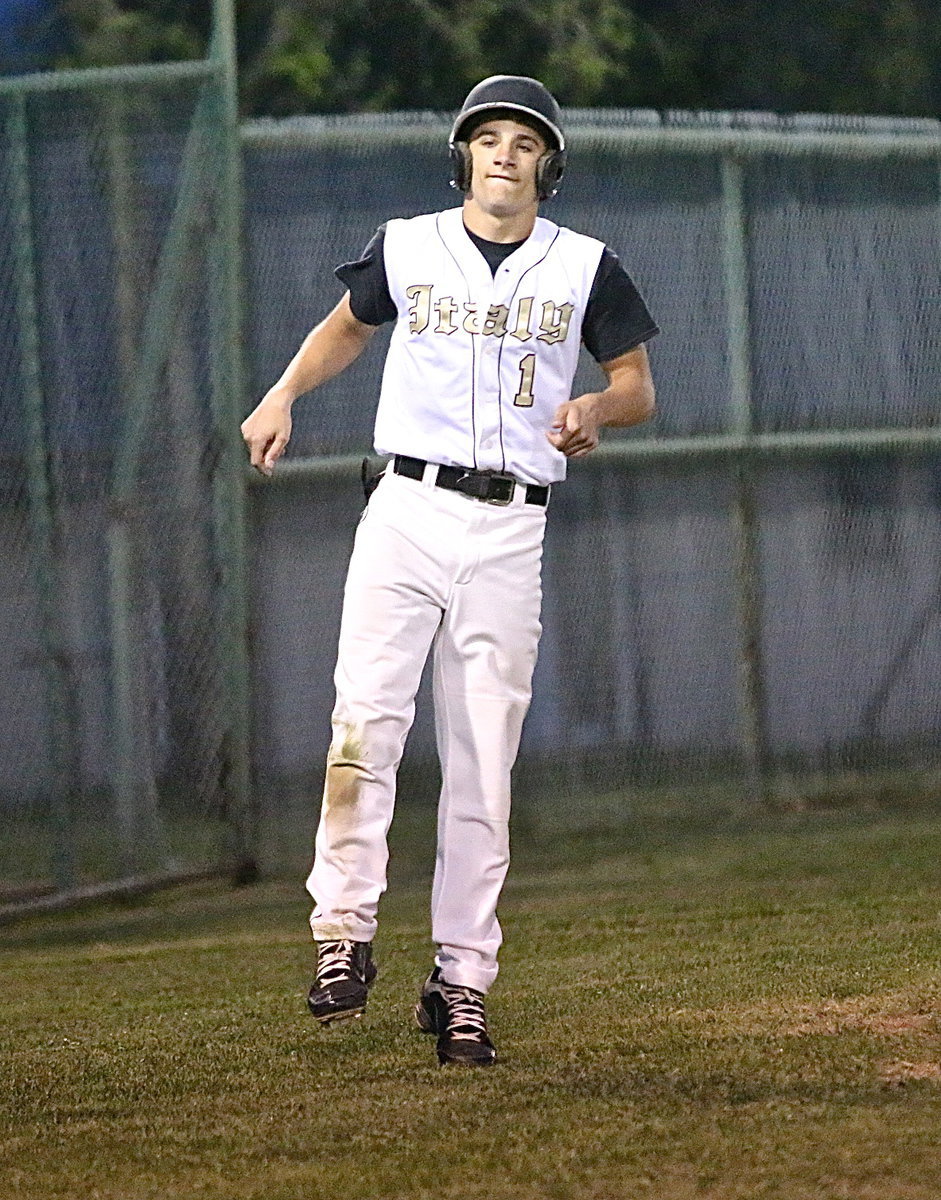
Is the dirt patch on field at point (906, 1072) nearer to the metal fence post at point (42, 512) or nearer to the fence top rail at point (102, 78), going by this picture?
the metal fence post at point (42, 512)

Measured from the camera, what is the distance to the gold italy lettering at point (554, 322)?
5363 millimetres

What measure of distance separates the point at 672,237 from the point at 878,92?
24.5 feet

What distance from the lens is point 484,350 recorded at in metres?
5.32

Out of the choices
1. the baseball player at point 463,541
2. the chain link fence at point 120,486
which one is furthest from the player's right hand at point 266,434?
the chain link fence at point 120,486

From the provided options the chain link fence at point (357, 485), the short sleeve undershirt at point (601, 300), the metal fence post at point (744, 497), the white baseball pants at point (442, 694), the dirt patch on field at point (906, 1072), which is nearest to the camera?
the dirt patch on field at point (906, 1072)

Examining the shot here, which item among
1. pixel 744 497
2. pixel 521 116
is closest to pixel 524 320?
pixel 521 116

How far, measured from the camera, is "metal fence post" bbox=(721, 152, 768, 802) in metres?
10.1

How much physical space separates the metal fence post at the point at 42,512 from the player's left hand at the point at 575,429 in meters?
3.40

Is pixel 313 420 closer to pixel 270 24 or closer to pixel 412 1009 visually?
pixel 412 1009

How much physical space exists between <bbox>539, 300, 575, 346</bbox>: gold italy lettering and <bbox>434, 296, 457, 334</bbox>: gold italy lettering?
188 mm

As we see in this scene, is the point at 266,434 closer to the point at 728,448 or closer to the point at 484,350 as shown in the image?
the point at 484,350

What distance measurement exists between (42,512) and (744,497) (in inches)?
123

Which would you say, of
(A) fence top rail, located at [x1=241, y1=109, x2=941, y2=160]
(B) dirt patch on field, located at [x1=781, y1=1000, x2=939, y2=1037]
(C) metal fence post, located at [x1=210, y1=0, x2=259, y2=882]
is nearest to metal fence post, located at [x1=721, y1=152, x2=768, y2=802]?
(A) fence top rail, located at [x1=241, y1=109, x2=941, y2=160]

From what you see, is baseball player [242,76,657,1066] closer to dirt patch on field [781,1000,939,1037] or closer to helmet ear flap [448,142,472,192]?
helmet ear flap [448,142,472,192]
